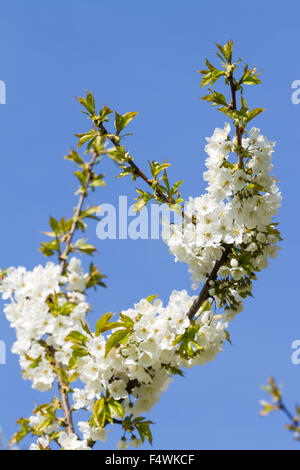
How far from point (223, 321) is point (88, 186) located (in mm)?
1046

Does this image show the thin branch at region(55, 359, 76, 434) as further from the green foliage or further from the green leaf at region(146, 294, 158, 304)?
the green foliage

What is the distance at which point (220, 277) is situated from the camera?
8.96 feet

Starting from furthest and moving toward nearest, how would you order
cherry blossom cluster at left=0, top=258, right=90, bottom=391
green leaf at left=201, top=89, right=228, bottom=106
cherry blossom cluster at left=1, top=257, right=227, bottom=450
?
cherry blossom cluster at left=0, top=258, right=90, bottom=391
green leaf at left=201, top=89, right=228, bottom=106
cherry blossom cluster at left=1, top=257, right=227, bottom=450

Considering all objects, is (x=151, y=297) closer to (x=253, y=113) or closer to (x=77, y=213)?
(x=77, y=213)

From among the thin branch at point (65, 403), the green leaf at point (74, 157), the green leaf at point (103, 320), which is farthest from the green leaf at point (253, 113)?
the thin branch at point (65, 403)

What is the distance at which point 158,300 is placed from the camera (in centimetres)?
274

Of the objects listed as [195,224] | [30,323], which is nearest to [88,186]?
[195,224]

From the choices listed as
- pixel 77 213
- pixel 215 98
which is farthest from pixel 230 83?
pixel 77 213

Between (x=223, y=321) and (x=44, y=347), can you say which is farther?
(x=44, y=347)

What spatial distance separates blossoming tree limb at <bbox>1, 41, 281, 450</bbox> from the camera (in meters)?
2.62

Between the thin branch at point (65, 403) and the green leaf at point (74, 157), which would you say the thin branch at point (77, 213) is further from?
the thin branch at point (65, 403)

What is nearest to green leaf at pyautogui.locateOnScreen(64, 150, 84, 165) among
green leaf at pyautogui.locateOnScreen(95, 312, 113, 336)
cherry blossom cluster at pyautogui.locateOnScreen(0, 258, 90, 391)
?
cherry blossom cluster at pyautogui.locateOnScreen(0, 258, 90, 391)

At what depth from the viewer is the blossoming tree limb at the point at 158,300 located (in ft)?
8.58
